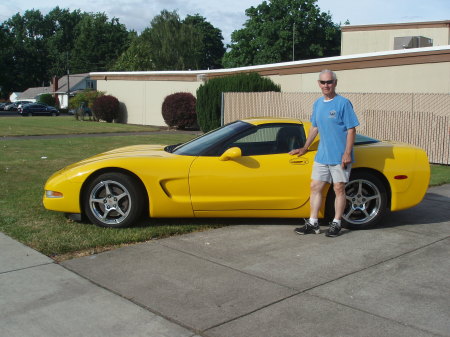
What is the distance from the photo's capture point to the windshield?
6031 millimetres

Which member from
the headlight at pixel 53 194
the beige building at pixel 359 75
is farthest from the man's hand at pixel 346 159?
the beige building at pixel 359 75

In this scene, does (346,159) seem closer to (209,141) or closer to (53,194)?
(209,141)

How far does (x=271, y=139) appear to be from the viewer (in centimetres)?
613

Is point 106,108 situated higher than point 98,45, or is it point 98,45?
point 98,45

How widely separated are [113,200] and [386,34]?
2583 centimetres

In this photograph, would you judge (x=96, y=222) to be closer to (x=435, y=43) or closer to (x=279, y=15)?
(x=435, y=43)

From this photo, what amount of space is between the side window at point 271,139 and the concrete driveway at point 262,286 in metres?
0.94

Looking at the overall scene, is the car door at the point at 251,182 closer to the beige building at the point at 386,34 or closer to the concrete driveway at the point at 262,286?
the concrete driveway at the point at 262,286

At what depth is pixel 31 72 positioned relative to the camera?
10100 cm

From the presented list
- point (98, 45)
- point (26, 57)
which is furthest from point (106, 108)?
point (26, 57)

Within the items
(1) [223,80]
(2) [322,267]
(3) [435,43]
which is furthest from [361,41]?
(2) [322,267]

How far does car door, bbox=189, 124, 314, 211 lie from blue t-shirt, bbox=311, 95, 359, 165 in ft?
1.39

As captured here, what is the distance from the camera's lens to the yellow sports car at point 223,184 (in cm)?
575

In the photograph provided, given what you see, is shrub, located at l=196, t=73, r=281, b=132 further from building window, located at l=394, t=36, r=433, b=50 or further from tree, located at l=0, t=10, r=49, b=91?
tree, located at l=0, t=10, r=49, b=91
